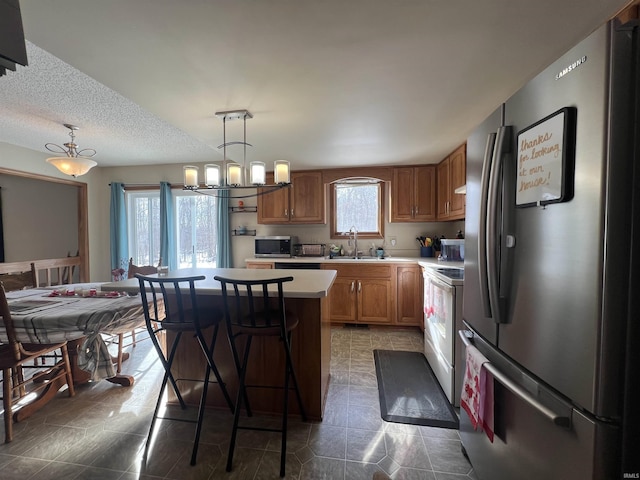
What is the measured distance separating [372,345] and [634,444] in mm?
2562

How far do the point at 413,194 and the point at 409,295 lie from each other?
148cm

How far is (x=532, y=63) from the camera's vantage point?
1565mm

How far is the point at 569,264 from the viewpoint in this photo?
30.3 inches

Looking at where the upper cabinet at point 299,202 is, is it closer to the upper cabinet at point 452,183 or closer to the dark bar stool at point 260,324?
the upper cabinet at point 452,183

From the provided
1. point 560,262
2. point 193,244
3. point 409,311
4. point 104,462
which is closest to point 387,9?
point 560,262

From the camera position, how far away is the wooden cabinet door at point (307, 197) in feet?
13.4

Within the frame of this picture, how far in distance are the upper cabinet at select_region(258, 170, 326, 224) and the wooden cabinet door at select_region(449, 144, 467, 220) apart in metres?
1.79

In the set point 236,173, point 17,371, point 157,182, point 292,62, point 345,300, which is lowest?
point 17,371

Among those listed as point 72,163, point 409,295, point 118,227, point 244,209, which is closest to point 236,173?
point 72,163

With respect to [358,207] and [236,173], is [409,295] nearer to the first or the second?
[358,207]

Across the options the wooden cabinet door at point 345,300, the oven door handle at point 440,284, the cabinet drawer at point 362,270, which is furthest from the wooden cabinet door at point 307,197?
the oven door handle at point 440,284

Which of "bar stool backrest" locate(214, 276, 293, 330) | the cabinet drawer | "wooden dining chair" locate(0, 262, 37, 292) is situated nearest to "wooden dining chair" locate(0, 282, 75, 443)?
"wooden dining chair" locate(0, 262, 37, 292)

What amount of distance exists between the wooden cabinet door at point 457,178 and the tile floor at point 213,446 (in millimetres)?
2223

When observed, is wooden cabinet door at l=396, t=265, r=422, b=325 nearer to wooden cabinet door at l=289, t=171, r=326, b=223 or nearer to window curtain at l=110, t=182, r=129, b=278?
wooden cabinet door at l=289, t=171, r=326, b=223
